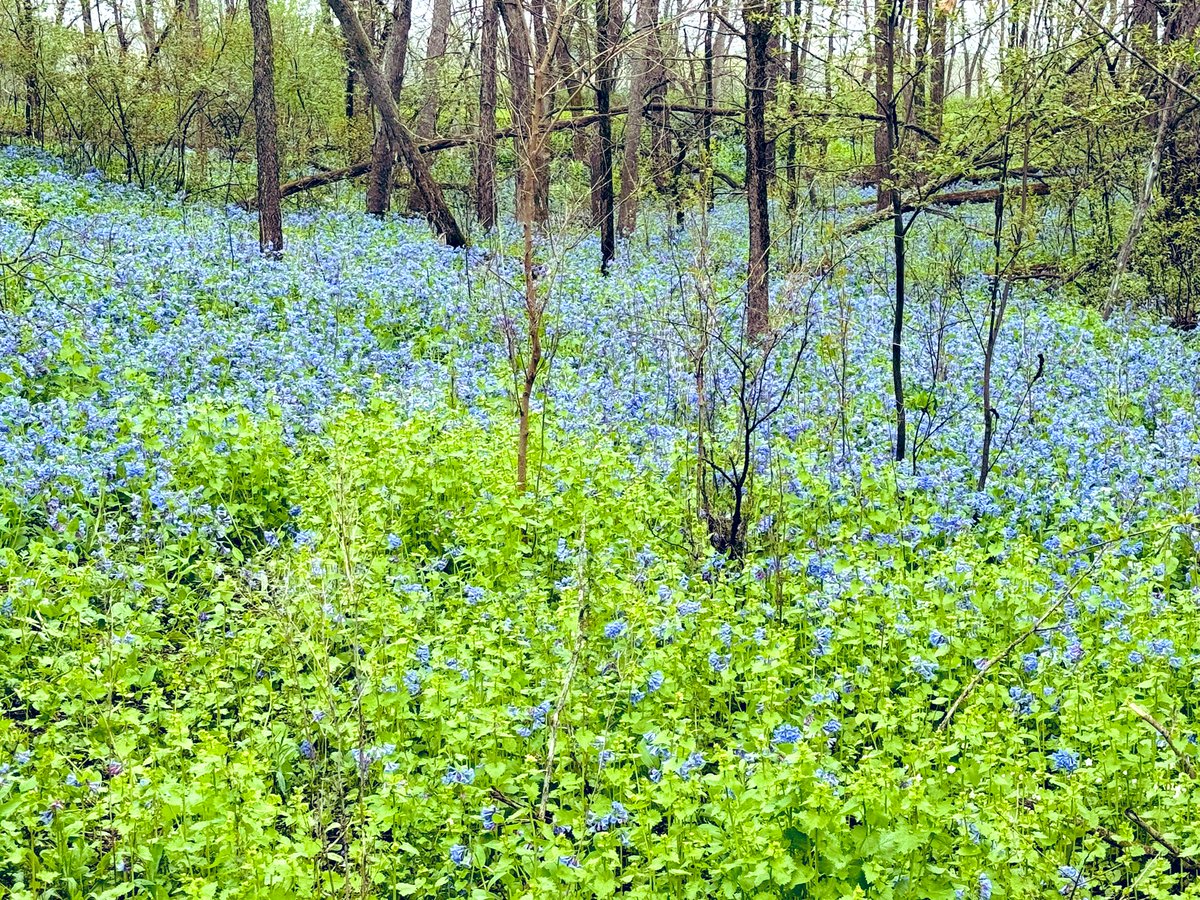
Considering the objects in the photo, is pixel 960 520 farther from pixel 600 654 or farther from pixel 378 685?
pixel 378 685

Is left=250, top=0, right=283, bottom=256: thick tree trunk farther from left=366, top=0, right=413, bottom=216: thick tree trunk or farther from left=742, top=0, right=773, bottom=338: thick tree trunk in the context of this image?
left=742, top=0, right=773, bottom=338: thick tree trunk

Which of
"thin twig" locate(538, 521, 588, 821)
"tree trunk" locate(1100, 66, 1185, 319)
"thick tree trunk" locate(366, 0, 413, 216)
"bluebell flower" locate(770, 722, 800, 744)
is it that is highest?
"thick tree trunk" locate(366, 0, 413, 216)

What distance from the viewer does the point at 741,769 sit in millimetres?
3205

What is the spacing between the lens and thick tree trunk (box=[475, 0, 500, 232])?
39.5 ft

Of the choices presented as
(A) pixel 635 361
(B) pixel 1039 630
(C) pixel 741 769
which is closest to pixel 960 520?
(B) pixel 1039 630

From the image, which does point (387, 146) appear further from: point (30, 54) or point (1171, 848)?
point (1171, 848)

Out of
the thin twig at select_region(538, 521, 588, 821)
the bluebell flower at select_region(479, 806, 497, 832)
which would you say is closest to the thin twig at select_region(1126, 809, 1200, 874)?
the thin twig at select_region(538, 521, 588, 821)

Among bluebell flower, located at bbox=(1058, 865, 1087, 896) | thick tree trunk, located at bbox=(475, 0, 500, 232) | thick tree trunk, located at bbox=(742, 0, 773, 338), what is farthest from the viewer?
thick tree trunk, located at bbox=(475, 0, 500, 232)

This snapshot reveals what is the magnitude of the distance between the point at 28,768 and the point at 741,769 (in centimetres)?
227

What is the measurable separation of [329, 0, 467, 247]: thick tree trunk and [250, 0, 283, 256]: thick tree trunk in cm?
78

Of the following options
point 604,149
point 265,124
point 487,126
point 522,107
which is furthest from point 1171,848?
point 265,124

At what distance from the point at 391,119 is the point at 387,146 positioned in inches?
133

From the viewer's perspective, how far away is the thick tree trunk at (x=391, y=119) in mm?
11523

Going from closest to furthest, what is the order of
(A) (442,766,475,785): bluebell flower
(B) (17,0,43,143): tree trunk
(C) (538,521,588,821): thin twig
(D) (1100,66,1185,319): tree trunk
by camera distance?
1. (C) (538,521,588,821): thin twig
2. (A) (442,766,475,785): bluebell flower
3. (D) (1100,66,1185,319): tree trunk
4. (B) (17,0,43,143): tree trunk
